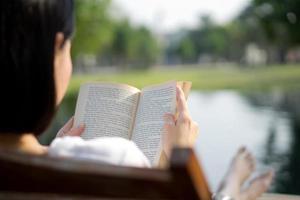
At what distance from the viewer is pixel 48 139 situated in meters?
11.0

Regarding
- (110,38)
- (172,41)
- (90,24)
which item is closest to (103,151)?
(90,24)

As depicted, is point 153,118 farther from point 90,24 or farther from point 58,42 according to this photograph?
point 90,24

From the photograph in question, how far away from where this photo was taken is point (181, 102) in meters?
1.10

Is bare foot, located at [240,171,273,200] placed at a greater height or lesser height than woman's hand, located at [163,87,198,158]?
greater

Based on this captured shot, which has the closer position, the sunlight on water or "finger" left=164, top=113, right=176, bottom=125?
"finger" left=164, top=113, right=176, bottom=125

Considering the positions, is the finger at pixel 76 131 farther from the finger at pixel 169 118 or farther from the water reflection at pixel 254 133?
the water reflection at pixel 254 133

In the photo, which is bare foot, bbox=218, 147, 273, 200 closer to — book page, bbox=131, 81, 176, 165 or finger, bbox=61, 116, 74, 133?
book page, bbox=131, 81, 176, 165

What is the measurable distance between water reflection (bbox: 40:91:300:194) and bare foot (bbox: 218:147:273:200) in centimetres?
619

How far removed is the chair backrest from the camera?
0.67m

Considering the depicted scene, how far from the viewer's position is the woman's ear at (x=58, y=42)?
2.59 ft

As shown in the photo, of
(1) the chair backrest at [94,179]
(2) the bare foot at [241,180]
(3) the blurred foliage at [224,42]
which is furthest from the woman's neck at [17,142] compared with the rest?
(3) the blurred foliage at [224,42]

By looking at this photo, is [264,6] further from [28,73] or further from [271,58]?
[271,58]

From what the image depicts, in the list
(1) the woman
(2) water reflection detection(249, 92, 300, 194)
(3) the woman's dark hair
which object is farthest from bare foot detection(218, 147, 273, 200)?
(2) water reflection detection(249, 92, 300, 194)

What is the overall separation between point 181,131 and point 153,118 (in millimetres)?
196
